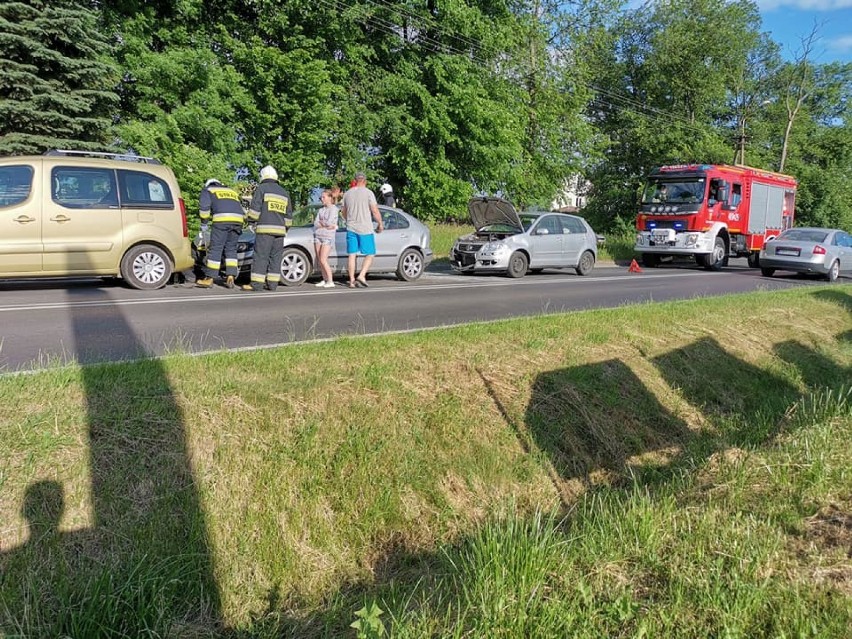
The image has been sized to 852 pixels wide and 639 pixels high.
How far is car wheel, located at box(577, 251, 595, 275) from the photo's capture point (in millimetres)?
16297

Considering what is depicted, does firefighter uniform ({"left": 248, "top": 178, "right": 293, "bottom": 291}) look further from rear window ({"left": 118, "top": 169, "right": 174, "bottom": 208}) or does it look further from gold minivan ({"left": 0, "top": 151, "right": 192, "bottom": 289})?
rear window ({"left": 118, "top": 169, "right": 174, "bottom": 208})

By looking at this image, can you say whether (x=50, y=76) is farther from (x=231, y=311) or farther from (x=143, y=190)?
Answer: (x=231, y=311)

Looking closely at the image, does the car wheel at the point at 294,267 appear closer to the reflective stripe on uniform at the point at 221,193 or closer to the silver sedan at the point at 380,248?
the silver sedan at the point at 380,248

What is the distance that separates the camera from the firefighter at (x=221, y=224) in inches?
374

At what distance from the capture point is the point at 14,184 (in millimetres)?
8438

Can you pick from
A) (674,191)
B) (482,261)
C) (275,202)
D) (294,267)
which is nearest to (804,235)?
(674,191)

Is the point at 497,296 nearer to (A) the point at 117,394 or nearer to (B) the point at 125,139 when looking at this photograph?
(A) the point at 117,394

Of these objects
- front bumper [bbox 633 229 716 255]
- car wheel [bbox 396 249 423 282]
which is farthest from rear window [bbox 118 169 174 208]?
front bumper [bbox 633 229 716 255]

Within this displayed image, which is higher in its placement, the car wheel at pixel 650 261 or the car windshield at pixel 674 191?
the car windshield at pixel 674 191

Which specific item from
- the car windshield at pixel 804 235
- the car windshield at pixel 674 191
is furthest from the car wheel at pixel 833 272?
the car windshield at pixel 674 191

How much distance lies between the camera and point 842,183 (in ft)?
141

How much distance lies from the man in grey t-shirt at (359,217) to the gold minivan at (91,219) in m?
2.79

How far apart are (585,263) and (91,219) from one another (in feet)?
40.1

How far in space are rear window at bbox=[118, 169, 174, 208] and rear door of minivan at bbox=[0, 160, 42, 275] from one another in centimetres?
115
